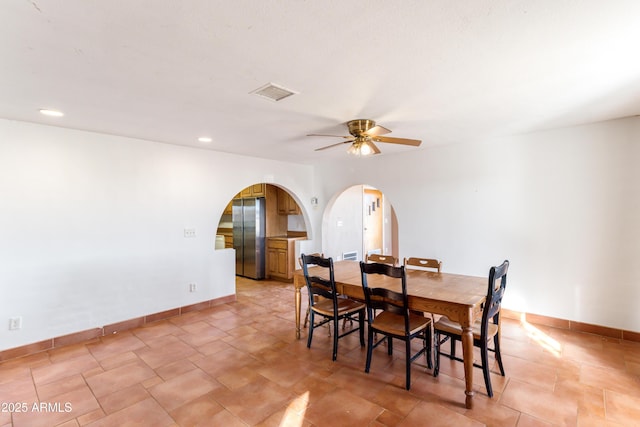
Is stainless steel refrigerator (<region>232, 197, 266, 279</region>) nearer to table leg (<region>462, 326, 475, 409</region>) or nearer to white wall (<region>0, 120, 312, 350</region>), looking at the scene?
white wall (<region>0, 120, 312, 350</region>)

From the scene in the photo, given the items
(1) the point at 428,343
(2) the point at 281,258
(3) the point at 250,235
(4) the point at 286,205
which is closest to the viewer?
(1) the point at 428,343

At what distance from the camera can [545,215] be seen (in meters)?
3.56

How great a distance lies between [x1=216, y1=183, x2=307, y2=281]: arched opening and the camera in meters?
5.97

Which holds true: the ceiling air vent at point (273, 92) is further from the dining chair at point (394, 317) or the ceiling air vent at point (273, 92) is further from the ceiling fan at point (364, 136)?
the dining chair at point (394, 317)

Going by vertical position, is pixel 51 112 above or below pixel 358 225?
above

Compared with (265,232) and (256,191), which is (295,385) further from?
(256,191)

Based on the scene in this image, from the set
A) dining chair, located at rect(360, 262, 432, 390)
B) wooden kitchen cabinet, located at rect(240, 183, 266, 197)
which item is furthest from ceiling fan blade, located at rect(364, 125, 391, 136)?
wooden kitchen cabinet, located at rect(240, 183, 266, 197)

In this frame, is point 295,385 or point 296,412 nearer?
point 296,412

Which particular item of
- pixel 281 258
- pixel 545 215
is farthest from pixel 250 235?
pixel 545 215

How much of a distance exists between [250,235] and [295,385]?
4.10m

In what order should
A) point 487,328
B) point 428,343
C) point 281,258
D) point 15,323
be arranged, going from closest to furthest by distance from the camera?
point 487,328 < point 428,343 < point 15,323 < point 281,258

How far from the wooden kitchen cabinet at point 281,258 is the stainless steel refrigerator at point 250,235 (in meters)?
0.18

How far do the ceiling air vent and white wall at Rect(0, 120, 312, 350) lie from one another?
2.27 m

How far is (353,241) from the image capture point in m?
6.86
